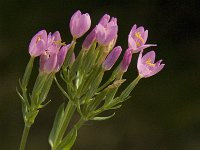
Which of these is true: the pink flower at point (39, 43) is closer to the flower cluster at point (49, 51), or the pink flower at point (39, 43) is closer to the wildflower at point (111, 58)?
the flower cluster at point (49, 51)

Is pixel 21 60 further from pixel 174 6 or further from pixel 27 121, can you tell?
pixel 27 121

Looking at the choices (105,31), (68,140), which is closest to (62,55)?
(105,31)

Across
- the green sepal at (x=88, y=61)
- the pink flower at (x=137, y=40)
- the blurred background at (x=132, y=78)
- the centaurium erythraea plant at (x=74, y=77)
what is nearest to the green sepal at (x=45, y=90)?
the centaurium erythraea plant at (x=74, y=77)

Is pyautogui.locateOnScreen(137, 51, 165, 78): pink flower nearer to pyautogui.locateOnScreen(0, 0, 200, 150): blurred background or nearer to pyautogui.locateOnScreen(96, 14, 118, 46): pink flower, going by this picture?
pyautogui.locateOnScreen(96, 14, 118, 46): pink flower

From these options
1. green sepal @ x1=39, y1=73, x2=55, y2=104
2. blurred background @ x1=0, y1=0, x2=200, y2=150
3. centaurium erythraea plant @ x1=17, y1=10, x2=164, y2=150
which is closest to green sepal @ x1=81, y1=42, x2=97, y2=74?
centaurium erythraea plant @ x1=17, y1=10, x2=164, y2=150

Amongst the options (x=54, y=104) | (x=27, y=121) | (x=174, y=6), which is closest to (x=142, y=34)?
(x=27, y=121)

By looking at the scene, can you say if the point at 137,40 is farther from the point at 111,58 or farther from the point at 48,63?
the point at 48,63
